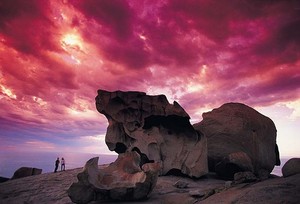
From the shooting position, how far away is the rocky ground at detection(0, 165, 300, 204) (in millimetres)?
7684

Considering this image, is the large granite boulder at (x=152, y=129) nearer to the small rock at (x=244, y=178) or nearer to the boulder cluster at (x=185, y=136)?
the boulder cluster at (x=185, y=136)

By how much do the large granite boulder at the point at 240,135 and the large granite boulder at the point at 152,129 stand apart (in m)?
1.74

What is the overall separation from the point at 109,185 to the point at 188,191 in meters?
3.75

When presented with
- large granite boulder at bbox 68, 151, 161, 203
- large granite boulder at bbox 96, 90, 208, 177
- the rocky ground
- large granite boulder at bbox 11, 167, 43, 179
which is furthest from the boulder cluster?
large granite boulder at bbox 11, 167, 43, 179

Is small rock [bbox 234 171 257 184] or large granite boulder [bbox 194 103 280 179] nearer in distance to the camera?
small rock [bbox 234 171 257 184]

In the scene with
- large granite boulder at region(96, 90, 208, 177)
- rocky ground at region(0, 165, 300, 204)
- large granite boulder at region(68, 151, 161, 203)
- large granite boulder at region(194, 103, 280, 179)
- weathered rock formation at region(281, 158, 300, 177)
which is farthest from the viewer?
large granite boulder at region(194, 103, 280, 179)

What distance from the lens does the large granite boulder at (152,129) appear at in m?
16.9

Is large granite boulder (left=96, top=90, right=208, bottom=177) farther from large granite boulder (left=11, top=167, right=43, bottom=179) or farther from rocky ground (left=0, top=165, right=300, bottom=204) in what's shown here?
large granite boulder (left=11, top=167, right=43, bottom=179)

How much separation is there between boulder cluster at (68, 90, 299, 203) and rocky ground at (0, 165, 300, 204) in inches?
50.8

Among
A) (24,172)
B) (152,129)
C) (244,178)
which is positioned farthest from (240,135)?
(24,172)

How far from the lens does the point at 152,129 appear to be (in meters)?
17.6

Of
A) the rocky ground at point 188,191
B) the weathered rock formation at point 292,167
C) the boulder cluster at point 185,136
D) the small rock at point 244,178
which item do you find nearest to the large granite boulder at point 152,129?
the boulder cluster at point 185,136

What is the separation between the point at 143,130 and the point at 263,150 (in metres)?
8.39

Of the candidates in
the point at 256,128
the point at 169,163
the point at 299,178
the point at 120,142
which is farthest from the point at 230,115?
the point at 299,178
